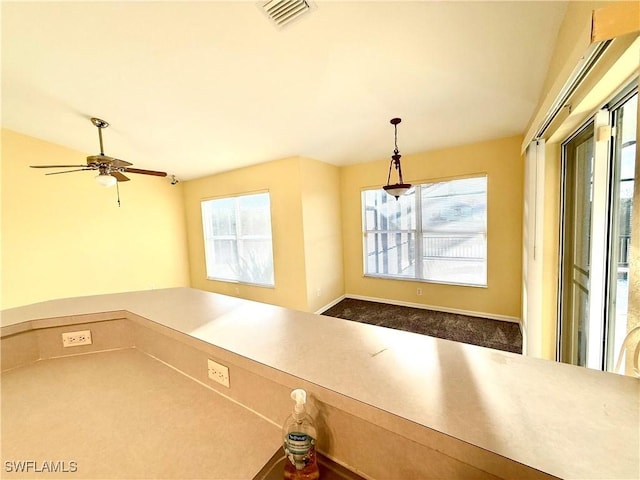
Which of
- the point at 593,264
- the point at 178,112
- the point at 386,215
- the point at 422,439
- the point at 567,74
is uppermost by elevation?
the point at 178,112

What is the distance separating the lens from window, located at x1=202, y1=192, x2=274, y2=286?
4566mm

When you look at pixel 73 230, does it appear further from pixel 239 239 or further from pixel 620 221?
pixel 620 221

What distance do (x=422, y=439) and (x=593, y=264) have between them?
1816 millimetres

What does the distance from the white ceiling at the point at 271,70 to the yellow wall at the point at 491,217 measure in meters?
0.30

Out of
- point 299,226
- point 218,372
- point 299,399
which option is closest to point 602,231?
point 299,399

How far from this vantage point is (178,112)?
2.76 m

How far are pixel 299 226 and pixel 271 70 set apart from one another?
7.20 ft

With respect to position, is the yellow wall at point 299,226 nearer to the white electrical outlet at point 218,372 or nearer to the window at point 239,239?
the window at point 239,239

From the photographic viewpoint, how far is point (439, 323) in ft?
11.8

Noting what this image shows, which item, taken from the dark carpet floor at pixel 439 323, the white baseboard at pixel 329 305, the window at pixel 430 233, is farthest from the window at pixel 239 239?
the window at pixel 430 233

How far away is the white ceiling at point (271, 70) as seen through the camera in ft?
5.40

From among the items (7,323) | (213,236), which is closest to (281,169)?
(213,236)

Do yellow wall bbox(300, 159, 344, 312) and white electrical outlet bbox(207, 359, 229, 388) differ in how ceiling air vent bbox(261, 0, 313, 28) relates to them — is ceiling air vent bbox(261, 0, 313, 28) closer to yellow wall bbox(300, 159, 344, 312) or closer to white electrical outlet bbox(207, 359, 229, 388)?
white electrical outlet bbox(207, 359, 229, 388)

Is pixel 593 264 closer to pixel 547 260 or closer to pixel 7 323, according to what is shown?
pixel 547 260
